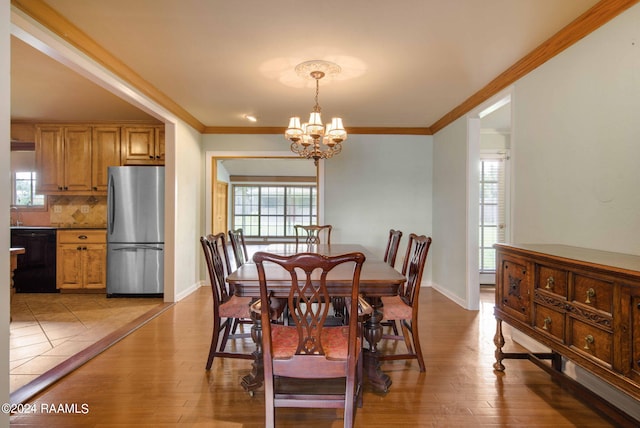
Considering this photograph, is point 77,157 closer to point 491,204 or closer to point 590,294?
point 590,294

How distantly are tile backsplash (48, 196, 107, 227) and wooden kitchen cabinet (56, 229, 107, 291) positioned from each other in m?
0.48

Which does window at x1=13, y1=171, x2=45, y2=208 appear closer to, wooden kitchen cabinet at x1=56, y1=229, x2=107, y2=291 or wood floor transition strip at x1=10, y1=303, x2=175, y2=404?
wooden kitchen cabinet at x1=56, y1=229, x2=107, y2=291

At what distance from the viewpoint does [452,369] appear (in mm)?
2377

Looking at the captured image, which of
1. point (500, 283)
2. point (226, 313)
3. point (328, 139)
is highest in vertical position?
point (328, 139)

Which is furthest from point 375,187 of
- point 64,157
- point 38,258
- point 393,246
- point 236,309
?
point 38,258

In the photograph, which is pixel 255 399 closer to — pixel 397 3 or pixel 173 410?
pixel 173 410

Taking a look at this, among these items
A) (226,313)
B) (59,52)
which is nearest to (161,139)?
(59,52)

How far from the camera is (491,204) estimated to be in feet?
16.6

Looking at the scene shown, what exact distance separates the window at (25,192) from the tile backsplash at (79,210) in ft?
1.17

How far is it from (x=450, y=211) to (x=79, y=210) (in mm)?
5402

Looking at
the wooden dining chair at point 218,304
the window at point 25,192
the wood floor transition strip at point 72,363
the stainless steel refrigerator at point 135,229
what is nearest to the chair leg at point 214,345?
the wooden dining chair at point 218,304

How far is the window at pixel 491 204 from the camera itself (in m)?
5.04

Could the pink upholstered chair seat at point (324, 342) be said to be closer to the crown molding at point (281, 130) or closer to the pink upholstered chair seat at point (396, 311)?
the pink upholstered chair seat at point (396, 311)

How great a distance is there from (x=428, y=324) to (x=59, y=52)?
3.81m
